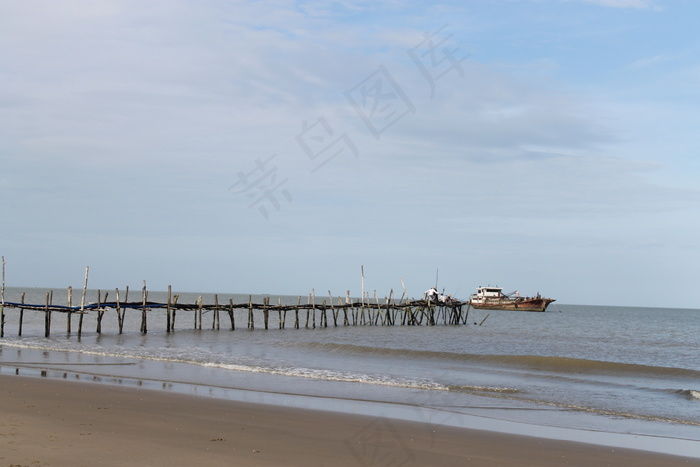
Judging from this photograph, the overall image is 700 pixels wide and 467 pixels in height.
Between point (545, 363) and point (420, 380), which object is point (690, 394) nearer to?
point (420, 380)

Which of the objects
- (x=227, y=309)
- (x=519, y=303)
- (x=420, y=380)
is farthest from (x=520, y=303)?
(x=420, y=380)

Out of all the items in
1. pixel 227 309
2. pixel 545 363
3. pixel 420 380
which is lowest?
pixel 545 363

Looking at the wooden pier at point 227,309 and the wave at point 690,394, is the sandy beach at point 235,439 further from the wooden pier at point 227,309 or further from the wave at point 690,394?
the wooden pier at point 227,309

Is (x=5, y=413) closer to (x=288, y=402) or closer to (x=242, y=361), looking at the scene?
(x=288, y=402)

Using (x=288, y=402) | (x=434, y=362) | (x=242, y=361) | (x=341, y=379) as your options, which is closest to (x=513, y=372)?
(x=434, y=362)

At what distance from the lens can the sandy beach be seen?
7.78 meters

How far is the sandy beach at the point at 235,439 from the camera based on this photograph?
306 inches

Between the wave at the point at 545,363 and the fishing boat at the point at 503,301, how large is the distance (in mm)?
60014

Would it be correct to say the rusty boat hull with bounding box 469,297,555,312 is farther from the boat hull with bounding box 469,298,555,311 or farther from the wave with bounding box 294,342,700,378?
the wave with bounding box 294,342,700,378

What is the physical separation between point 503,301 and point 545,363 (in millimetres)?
64751

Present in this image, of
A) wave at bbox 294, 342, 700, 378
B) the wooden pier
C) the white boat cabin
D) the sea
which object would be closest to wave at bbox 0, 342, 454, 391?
the sea

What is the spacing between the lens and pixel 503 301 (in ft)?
289

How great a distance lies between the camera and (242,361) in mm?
20938

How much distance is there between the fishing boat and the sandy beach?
76.4m
